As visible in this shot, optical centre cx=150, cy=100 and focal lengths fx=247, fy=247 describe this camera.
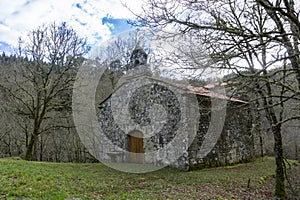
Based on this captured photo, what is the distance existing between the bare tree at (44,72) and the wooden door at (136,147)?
177 inches

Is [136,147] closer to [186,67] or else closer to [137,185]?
[137,185]

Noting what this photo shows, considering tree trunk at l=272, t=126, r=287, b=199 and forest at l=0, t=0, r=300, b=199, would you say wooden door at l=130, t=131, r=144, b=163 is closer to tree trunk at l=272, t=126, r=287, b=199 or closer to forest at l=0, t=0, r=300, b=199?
forest at l=0, t=0, r=300, b=199

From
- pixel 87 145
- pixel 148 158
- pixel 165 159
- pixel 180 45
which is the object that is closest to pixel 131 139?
pixel 148 158

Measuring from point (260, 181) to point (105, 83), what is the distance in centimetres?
1223

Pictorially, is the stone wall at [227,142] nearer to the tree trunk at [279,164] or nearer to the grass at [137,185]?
the grass at [137,185]

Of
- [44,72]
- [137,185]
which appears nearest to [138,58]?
[44,72]

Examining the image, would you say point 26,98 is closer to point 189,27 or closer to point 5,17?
point 5,17

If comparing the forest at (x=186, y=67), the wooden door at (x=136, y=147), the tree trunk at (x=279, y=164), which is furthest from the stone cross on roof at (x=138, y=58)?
the tree trunk at (x=279, y=164)

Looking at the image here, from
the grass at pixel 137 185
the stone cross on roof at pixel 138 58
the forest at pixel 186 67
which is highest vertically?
the stone cross on roof at pixel 138 58

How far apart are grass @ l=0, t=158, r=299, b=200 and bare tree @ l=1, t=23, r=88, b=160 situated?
19.2ft

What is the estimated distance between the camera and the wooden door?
12.9 meters

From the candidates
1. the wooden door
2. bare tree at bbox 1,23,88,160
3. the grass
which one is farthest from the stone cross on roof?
the grass

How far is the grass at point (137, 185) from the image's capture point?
20.5ft

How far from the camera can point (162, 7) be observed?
4.55 metres
